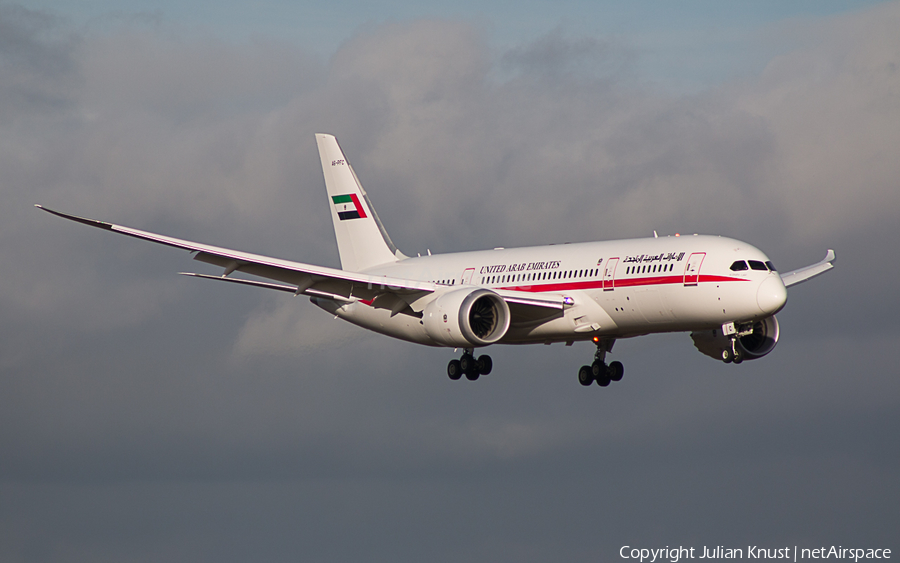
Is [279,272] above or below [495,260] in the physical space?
below

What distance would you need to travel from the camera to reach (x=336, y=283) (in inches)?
1820

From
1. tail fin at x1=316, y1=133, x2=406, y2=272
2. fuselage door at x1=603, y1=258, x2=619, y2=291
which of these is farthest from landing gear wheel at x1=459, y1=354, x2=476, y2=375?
tail fin at x1=316, y1=133, x2=406, y2=272

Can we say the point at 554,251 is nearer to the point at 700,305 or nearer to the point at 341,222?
the point at 700,305

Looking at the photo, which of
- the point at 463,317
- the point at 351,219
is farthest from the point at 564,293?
the point at 351,219

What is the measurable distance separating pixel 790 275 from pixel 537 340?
12.0 meters

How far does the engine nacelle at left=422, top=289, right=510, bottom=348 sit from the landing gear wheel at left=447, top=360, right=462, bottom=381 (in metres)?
4.27

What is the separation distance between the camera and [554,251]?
4766 cm

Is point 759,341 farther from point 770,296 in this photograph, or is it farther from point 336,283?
point 336,283

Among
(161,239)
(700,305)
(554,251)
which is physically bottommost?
(161,239)

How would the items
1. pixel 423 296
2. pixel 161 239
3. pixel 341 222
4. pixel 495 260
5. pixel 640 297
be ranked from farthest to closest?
pixel 341 222
pixel 495 260
pixel 423 296
pixel 640 297
pixel 161 239

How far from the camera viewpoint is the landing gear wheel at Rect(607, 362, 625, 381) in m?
50.1

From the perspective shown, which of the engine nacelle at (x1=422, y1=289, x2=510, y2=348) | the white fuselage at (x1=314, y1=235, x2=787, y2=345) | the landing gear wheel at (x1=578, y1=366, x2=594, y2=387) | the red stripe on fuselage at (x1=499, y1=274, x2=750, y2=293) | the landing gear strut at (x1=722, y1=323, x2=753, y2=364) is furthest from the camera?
the landing gear wheel at (x1=578, y1=366, x2=594, y2=387)

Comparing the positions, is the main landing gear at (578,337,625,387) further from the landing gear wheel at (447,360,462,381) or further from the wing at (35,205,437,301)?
the wing at (35,205,437,301)

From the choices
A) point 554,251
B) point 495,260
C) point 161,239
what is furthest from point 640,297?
point 161,239
